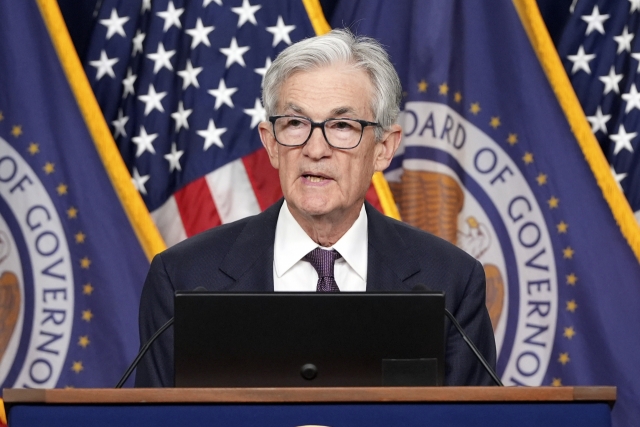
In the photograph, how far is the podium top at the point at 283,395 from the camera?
4.57 ft

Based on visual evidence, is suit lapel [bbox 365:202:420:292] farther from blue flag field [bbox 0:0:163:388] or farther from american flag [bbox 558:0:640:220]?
american flag [bbox 558:0:640:220]

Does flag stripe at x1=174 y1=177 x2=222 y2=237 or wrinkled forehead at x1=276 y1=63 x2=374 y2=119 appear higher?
wrinkled forehead at x1=276 y1=63 x2=374 y2=119

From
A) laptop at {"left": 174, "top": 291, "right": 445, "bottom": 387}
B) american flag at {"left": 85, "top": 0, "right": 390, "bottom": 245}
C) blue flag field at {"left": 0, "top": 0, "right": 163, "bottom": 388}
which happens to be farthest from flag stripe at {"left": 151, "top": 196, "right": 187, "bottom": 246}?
laptop at {"left": 174, "top": 291, "right": 445, "bottom": 387}

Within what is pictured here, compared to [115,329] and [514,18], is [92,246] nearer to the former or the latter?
[115,329]

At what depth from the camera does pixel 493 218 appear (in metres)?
3.55

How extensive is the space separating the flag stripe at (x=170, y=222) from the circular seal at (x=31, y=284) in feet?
1.12

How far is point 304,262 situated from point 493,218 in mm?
1457

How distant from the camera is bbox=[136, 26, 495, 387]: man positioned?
2.14 m

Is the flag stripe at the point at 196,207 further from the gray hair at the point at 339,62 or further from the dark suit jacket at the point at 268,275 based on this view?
the gray hair at the point at 339,62

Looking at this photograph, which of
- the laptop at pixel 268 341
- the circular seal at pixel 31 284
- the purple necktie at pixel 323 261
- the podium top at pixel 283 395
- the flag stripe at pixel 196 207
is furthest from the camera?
the flag stripe at pixel 196 207

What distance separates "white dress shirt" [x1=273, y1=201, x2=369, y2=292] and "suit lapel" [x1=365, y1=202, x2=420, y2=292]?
0.11 feet

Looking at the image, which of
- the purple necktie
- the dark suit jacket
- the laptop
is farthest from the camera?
the purple necktie

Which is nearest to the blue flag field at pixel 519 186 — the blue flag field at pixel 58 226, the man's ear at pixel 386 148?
the blue flag field at pixel 58 226

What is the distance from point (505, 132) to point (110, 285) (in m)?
1.50
